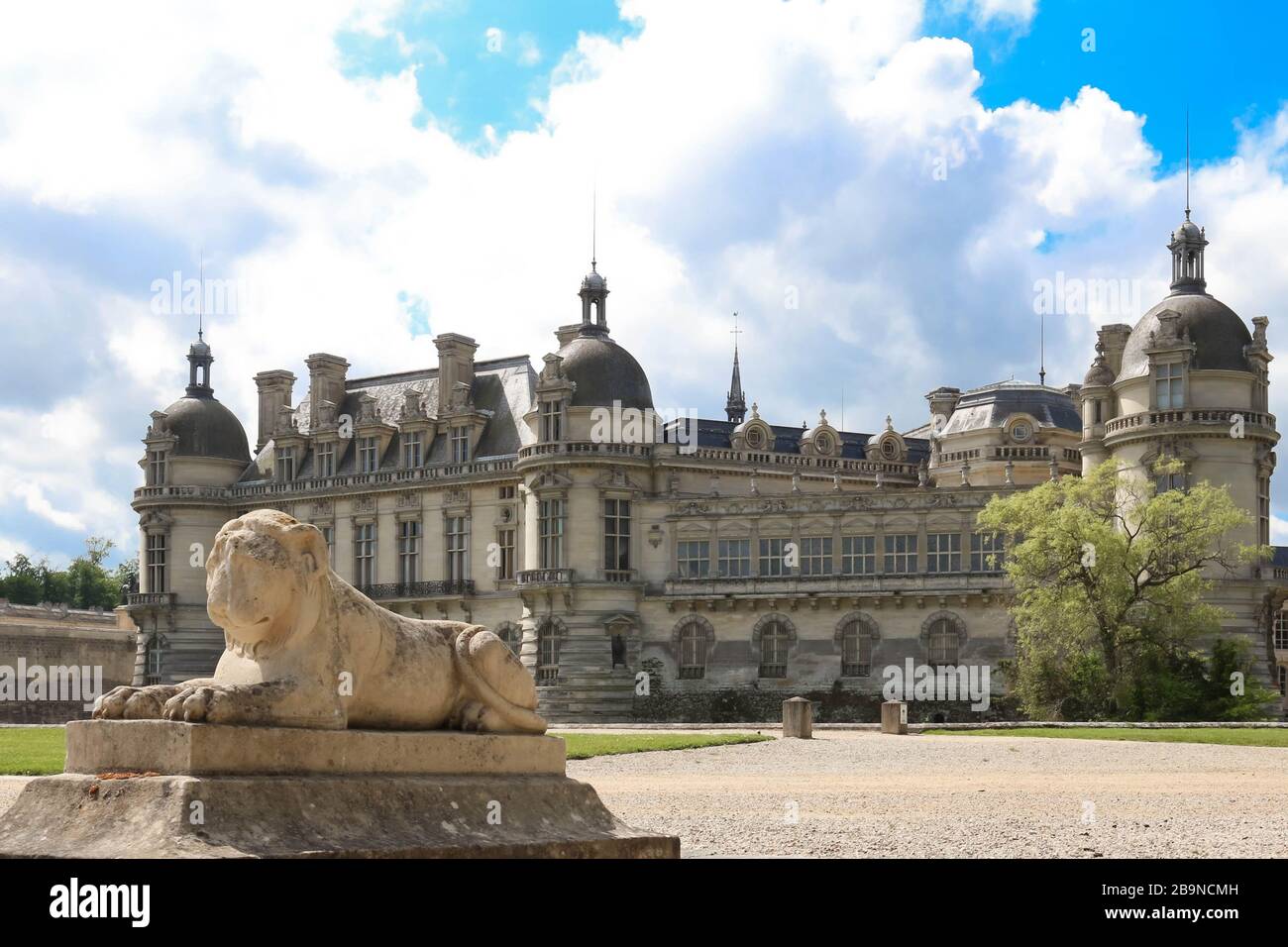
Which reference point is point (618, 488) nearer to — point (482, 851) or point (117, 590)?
point (482, 851)

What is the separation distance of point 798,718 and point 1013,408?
104 ft

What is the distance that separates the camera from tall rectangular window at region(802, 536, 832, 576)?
60688 millimetres

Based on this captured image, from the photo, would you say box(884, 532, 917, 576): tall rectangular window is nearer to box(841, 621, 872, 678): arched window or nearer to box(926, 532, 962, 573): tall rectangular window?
box(926, 532, 962, 573): tall rectangular window

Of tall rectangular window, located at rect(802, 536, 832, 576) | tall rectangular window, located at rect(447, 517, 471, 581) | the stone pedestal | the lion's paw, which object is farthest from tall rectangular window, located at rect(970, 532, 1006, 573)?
the lion's paw

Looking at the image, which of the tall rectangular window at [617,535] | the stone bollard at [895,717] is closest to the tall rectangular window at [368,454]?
the tall rectangular window at [617,535]

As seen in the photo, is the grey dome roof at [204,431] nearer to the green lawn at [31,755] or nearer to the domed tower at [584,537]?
Answer: the domed tower at [584,537]

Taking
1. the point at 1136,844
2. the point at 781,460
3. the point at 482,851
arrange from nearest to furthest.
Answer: the point at 482,851 → the point at 1136,844 → the point at 781,460

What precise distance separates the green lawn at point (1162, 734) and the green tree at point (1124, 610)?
18.9 feet

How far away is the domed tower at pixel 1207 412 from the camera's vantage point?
5484 cm

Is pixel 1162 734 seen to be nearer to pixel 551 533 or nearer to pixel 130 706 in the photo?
pixel 551 533

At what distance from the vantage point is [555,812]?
12695mm
